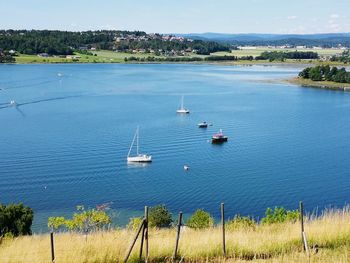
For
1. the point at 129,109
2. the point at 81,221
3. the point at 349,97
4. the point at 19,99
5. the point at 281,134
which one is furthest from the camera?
the point at 349,97

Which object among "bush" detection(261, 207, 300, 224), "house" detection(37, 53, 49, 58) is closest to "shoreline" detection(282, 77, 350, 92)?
"bush" detection(261, 207, 300, 224)

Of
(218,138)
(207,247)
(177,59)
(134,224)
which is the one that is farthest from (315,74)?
(207,247)

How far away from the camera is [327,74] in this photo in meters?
89.4

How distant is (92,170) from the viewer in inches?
1216

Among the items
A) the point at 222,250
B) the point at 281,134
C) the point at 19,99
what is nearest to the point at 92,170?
the point at 281,134

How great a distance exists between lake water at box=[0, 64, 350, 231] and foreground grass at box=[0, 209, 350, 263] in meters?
16.3

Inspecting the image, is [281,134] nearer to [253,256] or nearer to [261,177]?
[261,177]

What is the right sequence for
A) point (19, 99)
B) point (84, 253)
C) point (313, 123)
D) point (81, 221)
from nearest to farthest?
point (84, 253), point (81, 221), point (313, 123), point (19, 99)

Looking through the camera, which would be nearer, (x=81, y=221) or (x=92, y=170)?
(x=81, y=221)

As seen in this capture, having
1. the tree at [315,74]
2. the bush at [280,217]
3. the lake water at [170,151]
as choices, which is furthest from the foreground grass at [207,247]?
the tree at [315,74]

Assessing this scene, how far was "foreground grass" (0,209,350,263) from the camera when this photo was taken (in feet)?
17.3

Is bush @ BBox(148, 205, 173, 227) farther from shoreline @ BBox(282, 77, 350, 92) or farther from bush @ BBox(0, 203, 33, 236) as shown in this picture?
shoreline @ BBox(282, 77, 350, 92)

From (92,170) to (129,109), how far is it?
1016 inches

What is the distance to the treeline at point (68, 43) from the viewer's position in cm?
13404
